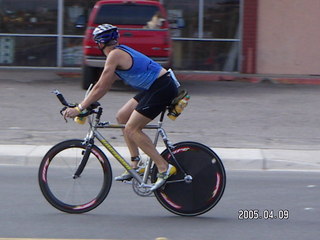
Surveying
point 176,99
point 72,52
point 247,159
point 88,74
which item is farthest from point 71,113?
point 72,52

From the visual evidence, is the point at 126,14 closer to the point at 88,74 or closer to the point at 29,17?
the point at 88,74

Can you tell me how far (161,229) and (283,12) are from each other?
43.5 feet

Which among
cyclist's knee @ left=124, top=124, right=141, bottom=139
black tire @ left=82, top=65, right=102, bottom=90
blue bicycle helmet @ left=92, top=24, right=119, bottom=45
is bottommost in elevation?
black tire @ left=82, top=65, right=102, bottom=90

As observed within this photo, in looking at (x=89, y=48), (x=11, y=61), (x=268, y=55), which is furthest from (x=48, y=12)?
(x=268, y=55)

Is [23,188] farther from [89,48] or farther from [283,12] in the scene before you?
[283,12]

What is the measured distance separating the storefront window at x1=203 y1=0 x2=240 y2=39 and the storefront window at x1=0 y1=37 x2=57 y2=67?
4.27 metres

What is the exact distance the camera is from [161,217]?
22.2ft

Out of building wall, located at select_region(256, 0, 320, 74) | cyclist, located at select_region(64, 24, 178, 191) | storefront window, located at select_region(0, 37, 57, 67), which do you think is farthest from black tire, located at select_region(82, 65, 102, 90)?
cyclist, located at select_region(64, 24, 178, 191)

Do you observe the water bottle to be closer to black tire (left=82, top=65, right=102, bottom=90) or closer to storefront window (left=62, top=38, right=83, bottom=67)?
black tire (left=82, top=65, right=102, bottom=90)

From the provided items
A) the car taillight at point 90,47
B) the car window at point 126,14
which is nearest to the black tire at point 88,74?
the car taillight at point 90,47

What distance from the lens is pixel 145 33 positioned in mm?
14875

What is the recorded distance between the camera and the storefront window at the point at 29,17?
18.8m

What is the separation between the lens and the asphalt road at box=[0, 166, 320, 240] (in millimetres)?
6153

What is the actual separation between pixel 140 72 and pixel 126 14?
9396 mm
